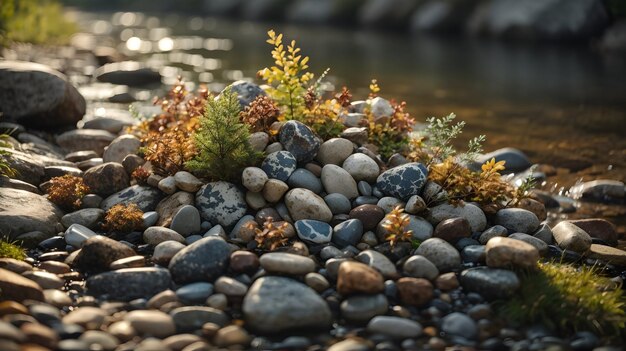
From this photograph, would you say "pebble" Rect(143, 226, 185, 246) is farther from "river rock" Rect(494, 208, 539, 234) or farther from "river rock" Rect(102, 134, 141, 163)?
"river rock" Rect(494, 208, 539, 234)

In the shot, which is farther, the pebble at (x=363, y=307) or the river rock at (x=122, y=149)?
the river rock at (x=122, y=149)

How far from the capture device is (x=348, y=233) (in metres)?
5.61

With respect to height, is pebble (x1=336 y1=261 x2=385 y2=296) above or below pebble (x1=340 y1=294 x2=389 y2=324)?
above

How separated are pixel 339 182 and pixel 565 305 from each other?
2330mm

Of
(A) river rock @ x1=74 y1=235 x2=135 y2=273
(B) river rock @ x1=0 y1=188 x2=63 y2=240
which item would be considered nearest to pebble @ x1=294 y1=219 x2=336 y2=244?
(A) river rock @ x1=74 y1=235 x2=135 y2=273

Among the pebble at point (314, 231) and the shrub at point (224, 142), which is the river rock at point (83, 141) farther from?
the pebble at point (314, 231)

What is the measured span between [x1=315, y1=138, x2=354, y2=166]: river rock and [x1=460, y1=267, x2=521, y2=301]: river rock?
6.23 ft

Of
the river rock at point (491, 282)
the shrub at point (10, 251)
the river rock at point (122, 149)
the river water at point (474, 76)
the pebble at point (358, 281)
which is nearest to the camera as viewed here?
the pebble at point (358, 281)

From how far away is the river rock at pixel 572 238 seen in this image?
5891 mm

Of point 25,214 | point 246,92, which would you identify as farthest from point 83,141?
point 25,214

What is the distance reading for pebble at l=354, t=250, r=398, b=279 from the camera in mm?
5055

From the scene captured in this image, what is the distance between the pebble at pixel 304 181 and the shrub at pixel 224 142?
15.9 inches

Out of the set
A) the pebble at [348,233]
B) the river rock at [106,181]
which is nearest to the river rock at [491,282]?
the pebble at [348,233]

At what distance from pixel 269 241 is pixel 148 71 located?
10.6 metres
